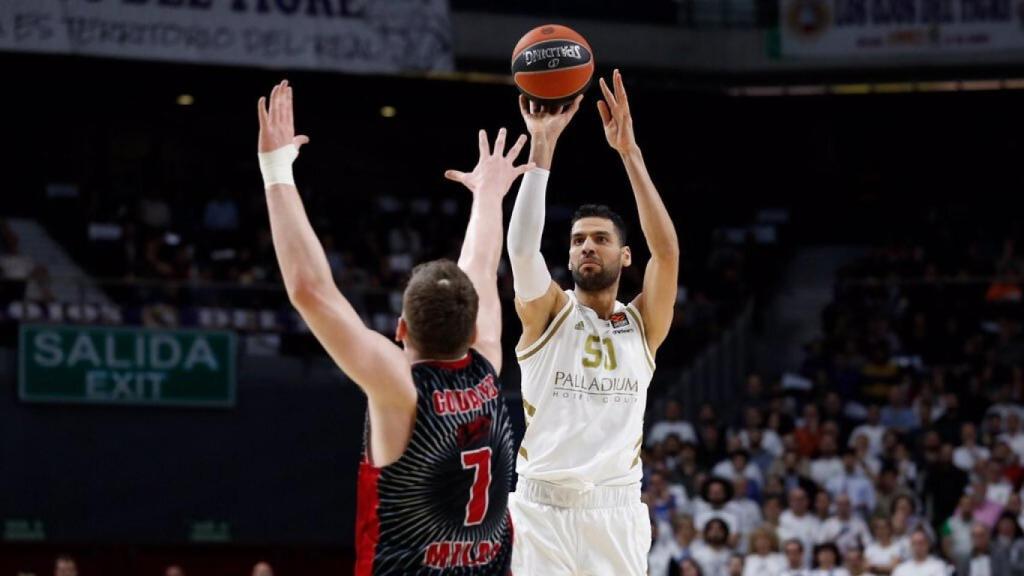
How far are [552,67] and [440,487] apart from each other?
293 cm

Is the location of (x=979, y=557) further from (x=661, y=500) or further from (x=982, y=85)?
(x=982, y=85)

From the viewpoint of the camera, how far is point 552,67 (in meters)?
7.31

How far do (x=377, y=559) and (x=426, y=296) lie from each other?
2.77ft

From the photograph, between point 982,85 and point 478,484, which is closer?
point 478,484

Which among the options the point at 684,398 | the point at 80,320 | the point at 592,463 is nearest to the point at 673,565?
the point at 684,398

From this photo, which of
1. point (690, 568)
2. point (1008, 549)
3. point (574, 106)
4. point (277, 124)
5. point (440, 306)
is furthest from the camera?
point (1008, 549)

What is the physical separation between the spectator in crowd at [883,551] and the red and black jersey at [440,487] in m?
12.9

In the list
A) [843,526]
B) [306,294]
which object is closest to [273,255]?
[843,526]

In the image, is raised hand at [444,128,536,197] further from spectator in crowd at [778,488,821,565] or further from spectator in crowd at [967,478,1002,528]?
spectator in crowd at [967,478,1002,528]

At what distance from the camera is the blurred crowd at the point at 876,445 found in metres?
17.5

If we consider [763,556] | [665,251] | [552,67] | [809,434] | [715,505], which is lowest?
[763,556]

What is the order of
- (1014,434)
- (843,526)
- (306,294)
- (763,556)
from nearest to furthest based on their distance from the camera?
(306,294)
(763,556)
(843,526)
(1014,434)

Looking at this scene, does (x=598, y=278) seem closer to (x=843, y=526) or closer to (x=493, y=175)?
(x=493, y=175)

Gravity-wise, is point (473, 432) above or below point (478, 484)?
above
